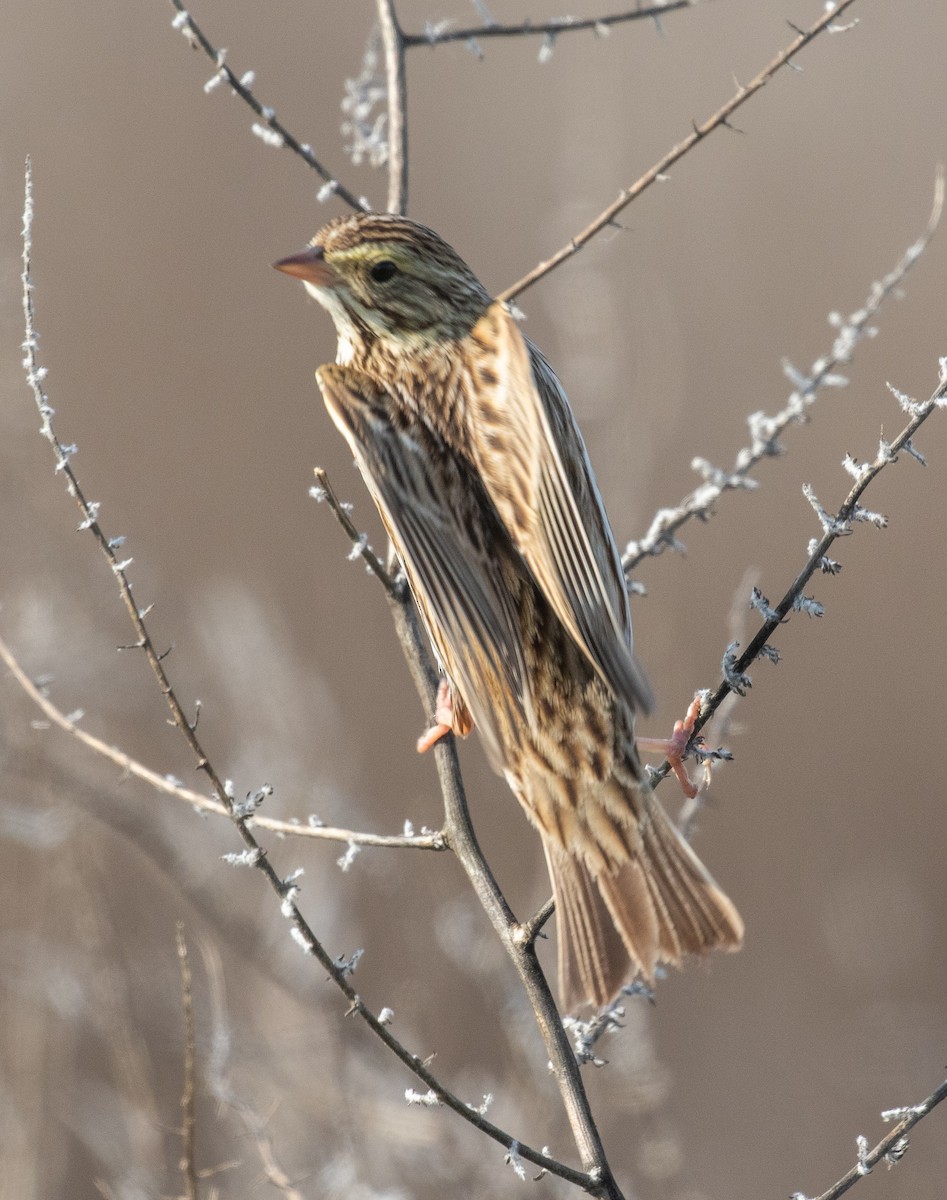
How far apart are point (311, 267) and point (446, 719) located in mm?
977

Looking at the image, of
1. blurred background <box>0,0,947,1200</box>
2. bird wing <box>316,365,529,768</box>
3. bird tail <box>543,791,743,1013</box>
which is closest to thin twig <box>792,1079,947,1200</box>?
bird tail <box>543,791,743,1013</box>

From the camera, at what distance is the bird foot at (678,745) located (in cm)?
244

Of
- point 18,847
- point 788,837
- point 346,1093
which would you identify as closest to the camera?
point 346,1093

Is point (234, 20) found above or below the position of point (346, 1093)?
above

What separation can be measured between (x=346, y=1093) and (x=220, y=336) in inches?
128

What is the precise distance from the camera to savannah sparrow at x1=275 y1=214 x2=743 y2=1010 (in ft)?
8.23

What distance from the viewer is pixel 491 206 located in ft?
19.8

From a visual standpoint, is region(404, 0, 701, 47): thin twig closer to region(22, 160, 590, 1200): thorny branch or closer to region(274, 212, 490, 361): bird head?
region(274, 212, 490, 361): bird head

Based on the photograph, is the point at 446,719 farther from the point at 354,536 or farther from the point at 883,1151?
the point at 883,1151

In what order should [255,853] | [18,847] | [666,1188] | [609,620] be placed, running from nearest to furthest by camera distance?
[255,853], [609,620], [666,1188], [18,847]

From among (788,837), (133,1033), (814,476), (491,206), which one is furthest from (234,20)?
(133,1033)

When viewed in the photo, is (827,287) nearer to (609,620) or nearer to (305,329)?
(305,329)

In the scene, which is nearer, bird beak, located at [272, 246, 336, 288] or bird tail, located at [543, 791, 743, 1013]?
bird tail, located at [543, 791, 743, 1013]

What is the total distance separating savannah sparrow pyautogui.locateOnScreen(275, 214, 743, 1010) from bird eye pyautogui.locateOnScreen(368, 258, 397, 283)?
0.19 m
